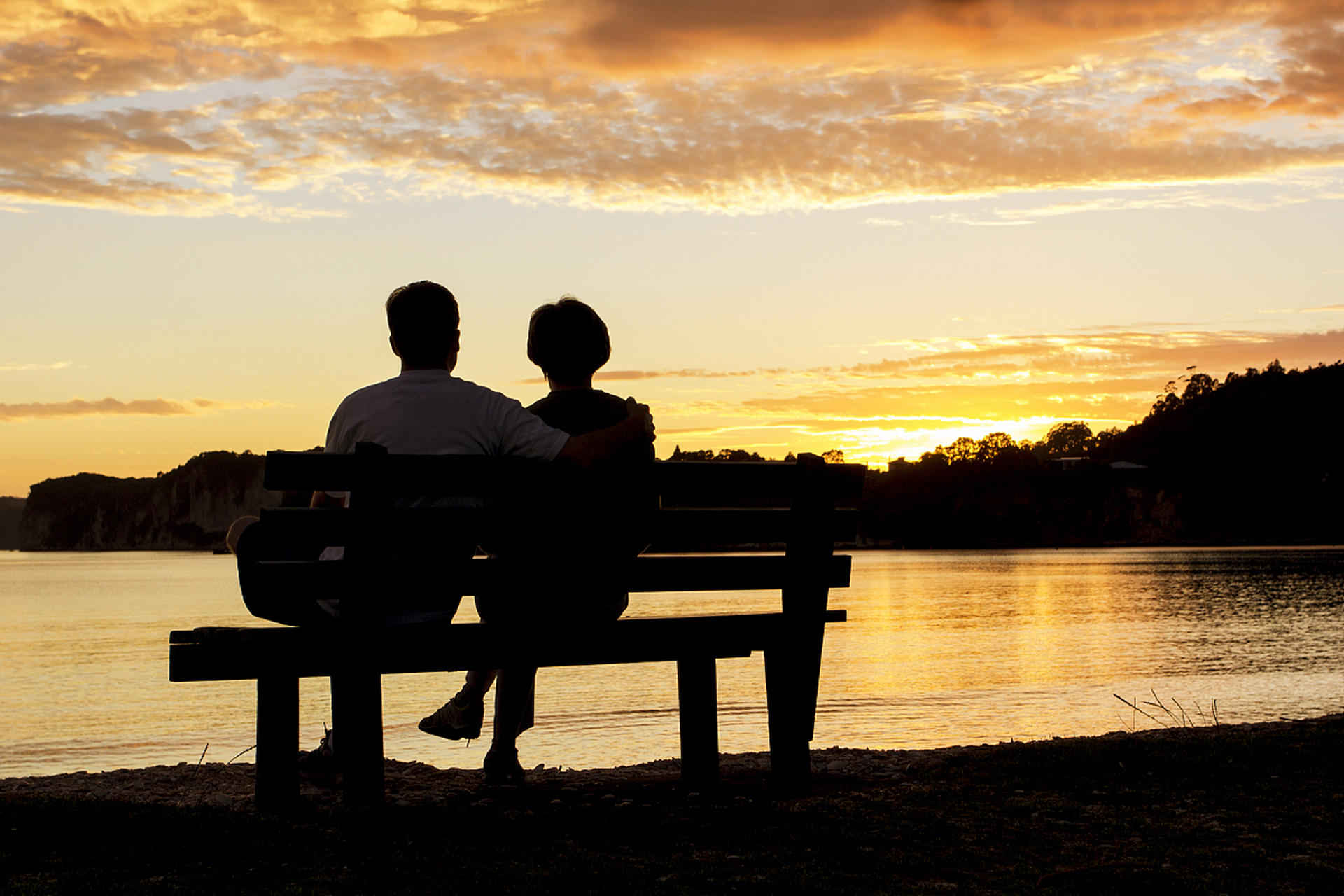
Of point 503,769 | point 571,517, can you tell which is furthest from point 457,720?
point 571,517

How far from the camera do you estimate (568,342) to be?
4.85m

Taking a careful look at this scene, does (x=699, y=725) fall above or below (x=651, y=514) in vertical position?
below

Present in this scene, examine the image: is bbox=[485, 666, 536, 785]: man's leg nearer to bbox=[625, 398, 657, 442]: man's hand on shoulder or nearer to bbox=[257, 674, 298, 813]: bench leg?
bbox=[257, 674, 298, 813]: bench leg

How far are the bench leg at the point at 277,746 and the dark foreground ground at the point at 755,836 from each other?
123 millimetres

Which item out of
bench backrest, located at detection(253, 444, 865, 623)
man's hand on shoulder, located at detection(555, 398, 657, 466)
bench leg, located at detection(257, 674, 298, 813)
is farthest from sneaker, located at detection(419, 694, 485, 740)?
man's hand on shoulder, located at detection(555, 398, 657, 466)

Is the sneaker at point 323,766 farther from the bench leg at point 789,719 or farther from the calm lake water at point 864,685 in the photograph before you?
the calm lake water at point 864,685

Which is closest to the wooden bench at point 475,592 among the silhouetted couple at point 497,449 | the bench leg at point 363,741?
the bench leg at point 363,741

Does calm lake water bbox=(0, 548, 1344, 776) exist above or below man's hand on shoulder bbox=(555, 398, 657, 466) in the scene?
below

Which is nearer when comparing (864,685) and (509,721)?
(509,721)

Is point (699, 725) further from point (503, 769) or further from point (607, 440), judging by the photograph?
point (607, 440)

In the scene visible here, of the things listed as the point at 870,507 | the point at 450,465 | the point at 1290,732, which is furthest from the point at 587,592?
the point at 870,507

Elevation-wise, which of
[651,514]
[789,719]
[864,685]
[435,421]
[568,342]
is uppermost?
[568,342]

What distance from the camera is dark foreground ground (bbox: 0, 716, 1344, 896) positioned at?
3629 millimetres

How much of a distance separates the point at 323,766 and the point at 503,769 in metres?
0.87
